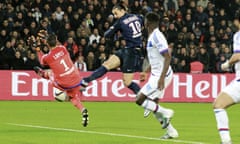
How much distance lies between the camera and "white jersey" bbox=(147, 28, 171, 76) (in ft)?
41.2

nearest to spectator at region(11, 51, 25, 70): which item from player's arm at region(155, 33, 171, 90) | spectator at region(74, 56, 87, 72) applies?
spectator at region(74, 56, 87, 72)

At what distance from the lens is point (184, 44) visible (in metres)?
28.5

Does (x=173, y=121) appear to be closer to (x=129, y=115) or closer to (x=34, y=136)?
(x=129, y=115)

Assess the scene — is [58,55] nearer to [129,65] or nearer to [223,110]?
[129,65]

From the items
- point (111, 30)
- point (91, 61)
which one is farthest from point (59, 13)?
point (111, 30)

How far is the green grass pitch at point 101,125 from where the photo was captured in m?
13.0

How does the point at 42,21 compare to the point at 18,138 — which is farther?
the point at 42,21

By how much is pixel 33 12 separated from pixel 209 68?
6.85 metres

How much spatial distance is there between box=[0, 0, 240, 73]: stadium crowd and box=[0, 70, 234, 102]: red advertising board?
0.73 meters

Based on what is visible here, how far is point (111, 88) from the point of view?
25.9 metres

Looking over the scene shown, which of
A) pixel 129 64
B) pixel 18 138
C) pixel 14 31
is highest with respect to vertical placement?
pixel 14 31

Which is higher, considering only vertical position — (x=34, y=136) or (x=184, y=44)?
(x=184, y=44)

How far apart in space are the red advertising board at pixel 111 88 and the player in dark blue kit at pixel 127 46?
29.6ft

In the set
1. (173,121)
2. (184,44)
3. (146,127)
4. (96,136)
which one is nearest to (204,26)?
(184,44)
